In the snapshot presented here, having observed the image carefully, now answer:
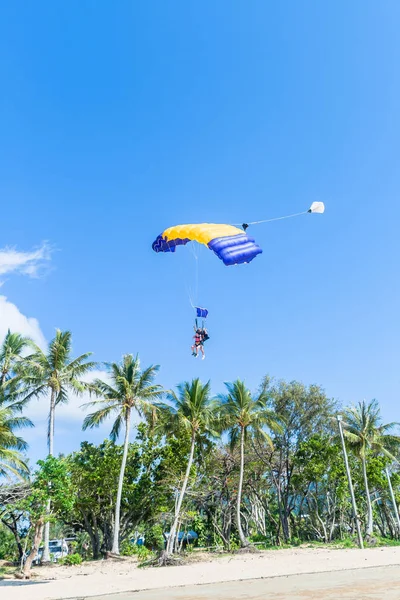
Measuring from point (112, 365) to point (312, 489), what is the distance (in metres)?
20.9

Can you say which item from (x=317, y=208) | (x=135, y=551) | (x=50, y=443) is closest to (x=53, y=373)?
(x=50, y=443)

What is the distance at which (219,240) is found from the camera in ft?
49.3

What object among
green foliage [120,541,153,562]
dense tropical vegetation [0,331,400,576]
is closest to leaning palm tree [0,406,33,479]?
dense tropical vegetation [0,331,400,576]

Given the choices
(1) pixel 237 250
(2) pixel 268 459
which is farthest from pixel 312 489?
(1) pixel 237 250

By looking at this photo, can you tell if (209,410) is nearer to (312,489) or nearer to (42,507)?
(42,507)

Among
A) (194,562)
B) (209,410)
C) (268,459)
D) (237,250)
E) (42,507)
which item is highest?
(237,250)

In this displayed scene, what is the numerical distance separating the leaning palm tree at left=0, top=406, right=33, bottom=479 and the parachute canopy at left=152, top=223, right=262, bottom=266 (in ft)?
32.8

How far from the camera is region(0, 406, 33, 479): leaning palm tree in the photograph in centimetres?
1786

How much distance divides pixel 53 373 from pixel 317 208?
1896cm

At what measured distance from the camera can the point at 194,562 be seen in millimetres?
21781

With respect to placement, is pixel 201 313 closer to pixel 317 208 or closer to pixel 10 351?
pixel 317 208

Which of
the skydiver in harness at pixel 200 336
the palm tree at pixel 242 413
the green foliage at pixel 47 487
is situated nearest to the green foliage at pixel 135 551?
the palm tree at pixel 242 413

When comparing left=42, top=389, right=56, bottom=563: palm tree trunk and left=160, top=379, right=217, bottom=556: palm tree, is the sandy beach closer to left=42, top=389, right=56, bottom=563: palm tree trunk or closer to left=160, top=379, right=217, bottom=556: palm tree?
left=42, top=389, right=56, bottom=563: palm tree trunk

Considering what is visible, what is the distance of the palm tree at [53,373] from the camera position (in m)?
25.1
